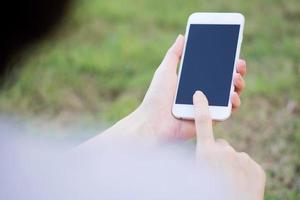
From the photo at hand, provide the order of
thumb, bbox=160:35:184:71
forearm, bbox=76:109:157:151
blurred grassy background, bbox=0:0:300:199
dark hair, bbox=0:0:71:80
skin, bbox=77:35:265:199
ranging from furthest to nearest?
blurred grassy background, bbox=0:0:300:199 < thumb, bbox=160:35:184:71 < forearm, bbox=76:109:157:151 < skin, bbox=77:35:265:199 < dark hair, bbox=0:0:71:80

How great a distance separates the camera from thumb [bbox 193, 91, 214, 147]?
65 cm

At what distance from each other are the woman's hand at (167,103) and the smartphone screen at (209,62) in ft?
0.05

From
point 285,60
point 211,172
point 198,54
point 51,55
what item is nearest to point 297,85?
point 285,60

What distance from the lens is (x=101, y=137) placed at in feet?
2.84

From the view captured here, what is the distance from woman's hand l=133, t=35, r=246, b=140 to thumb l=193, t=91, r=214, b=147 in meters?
0.11

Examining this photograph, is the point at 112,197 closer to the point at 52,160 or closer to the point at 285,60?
the point at 52,160

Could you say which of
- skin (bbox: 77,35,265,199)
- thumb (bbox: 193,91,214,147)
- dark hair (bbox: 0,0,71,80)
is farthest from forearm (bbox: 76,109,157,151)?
dark hair (bbox: 0,0,71,80)

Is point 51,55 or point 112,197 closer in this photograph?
point 112,197

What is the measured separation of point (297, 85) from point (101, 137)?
2.19 feet

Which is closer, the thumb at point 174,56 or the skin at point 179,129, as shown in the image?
the skin at point 179,129

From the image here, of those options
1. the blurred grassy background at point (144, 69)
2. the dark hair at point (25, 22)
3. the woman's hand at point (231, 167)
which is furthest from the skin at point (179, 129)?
the blurred grassy background at point (144, 69)

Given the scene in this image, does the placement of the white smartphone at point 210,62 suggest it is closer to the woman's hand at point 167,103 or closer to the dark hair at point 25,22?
the woman's hand at point 167,103

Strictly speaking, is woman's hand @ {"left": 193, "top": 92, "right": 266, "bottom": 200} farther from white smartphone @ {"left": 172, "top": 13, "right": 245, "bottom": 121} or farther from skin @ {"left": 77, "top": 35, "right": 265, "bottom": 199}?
white smartphone @ {"left": 172, "top": 13, "right": 245, "bottom": 121}

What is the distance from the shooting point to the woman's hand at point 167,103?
90cm
